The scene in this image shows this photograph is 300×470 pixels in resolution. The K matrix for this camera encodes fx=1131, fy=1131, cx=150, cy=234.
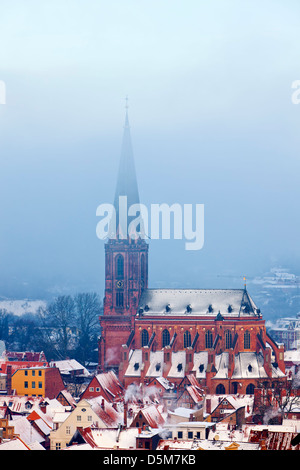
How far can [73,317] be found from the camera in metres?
73.1

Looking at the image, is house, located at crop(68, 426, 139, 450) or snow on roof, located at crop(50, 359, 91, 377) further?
snow on roof, located at crop(50, 359, 91, 377)

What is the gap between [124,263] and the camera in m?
59.7

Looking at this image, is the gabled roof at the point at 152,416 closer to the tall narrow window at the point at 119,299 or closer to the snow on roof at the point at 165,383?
the snow on roof at the point at 165,383

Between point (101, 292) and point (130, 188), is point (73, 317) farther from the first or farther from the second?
point (130, 188)

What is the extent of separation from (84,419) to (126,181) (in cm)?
2545

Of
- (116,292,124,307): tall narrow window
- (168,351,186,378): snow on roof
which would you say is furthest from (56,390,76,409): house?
(116,292,124,307): tall narrow window

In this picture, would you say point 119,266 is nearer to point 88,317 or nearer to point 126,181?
point 126,181

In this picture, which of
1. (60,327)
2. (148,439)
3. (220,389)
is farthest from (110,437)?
(60,327)

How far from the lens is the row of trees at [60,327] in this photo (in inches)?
2685

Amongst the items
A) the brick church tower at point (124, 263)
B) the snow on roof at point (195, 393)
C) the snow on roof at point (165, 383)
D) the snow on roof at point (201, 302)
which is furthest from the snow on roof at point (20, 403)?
the brick church tower at point (124, 263)

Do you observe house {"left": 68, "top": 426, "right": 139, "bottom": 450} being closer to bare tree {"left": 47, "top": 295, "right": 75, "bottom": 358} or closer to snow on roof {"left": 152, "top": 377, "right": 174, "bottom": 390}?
snow on roof {"left": 152, "top": 377, "right": 174, "bottom": 390}

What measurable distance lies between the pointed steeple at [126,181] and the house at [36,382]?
39.5 ft

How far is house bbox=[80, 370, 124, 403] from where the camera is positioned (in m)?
45.8

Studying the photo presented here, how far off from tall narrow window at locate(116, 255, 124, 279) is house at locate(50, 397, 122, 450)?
65.2 ft
